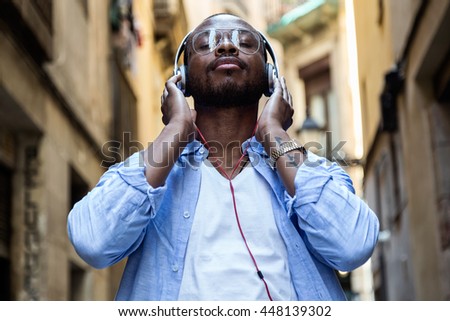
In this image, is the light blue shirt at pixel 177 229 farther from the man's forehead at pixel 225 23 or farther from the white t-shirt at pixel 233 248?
the man's forehead at pixel 225 23

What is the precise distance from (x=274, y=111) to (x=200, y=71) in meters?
0.23

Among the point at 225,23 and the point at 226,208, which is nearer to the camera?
the point at 226,208

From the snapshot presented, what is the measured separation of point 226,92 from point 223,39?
151mm

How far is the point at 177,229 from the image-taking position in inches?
94.8

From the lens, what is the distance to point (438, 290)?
25.1 feet

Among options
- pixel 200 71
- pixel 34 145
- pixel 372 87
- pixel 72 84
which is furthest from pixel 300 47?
pixel 200 71

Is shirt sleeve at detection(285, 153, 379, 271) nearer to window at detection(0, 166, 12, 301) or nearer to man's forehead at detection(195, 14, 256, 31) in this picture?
man's forehead at detection(195, 14, 256, 31)

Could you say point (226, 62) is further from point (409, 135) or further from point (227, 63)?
point (409, 135)

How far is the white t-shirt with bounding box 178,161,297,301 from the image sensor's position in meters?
2.30

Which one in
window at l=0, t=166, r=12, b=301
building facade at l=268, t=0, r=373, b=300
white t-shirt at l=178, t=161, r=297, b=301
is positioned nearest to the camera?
white t-shirt at l=178, t=161, r=297, b=301

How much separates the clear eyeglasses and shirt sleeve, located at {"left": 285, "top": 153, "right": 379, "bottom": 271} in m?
0.41

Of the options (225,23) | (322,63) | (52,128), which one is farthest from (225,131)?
(322,63)

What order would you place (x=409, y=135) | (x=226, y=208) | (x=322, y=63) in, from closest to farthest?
1. (x=226, y=208)
2. (x=409, y=135)
3. (x=322, y=63)

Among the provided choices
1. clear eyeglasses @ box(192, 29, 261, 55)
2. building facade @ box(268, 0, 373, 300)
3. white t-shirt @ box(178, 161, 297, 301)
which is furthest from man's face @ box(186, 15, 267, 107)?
building facade @ box(268, 0, 373, 300)
